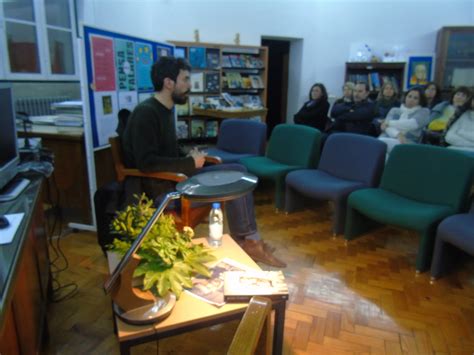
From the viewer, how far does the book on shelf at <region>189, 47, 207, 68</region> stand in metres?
5.56

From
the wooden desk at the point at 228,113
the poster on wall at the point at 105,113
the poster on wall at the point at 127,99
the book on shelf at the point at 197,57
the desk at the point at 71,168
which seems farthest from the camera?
the book on shelf at the point at 197,57

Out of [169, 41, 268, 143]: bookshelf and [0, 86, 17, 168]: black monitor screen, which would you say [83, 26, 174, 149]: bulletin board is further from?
[169, 41, 268, 143]: bookshelf

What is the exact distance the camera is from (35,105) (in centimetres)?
454

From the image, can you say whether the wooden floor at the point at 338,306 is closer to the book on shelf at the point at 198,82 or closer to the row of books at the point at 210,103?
the row of books at the point at 210,103

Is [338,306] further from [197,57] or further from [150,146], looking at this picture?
[197,57]

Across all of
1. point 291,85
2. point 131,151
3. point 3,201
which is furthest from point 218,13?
point 3,201

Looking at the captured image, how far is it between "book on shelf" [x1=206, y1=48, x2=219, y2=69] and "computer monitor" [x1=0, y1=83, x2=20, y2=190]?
4.15m

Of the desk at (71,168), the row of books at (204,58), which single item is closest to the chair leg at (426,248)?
the desk at (71,168)

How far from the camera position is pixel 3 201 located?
1619 mm

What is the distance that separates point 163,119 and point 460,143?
294 centimetres

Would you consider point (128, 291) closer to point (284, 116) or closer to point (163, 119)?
point (163, 119)

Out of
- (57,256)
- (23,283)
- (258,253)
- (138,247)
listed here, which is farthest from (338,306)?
(57,256)

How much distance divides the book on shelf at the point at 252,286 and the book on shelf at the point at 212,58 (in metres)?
4.82

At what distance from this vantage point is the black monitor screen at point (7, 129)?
181 cm
